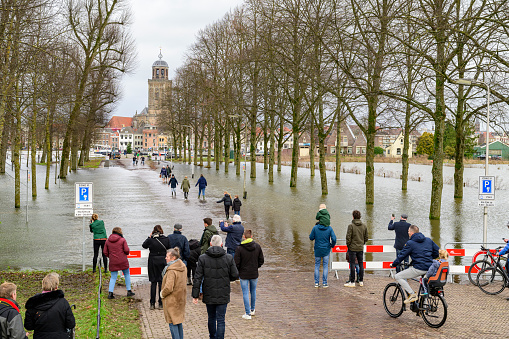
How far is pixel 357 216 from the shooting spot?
1183cm

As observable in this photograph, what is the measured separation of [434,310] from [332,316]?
1.81 meters

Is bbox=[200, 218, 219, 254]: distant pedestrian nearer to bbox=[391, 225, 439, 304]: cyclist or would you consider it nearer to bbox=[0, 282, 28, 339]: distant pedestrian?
bbox=[391, 225, 439, 304]: cyclist

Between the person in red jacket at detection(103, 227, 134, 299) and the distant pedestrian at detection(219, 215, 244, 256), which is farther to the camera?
the distant pedestrian at detection(219, 215, 244, 256)

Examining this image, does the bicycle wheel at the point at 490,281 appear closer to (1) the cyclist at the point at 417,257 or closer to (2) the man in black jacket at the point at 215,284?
(1) the cyclist at the point at 417,257

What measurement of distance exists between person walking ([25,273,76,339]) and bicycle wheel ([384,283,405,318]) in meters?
5.99

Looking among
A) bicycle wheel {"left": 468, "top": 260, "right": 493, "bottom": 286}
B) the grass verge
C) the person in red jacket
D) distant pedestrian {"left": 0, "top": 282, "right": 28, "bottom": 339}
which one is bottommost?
the grass verge

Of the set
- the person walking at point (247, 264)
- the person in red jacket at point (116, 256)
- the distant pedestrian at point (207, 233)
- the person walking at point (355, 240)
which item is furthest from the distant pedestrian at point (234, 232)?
the person walking at point (247, 264)

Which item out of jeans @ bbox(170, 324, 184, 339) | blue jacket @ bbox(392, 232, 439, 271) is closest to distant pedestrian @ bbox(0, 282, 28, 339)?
jeans @ bbox(170, 324, 184, 339)

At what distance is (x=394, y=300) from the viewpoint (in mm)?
9531

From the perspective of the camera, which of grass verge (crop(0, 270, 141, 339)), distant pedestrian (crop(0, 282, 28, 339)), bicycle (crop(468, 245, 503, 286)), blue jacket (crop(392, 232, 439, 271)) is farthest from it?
bicycle (crop(468, 245, 503, 286))

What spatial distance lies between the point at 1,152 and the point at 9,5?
43.8 metres

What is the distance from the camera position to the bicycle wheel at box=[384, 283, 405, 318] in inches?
371

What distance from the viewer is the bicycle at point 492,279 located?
11.5m

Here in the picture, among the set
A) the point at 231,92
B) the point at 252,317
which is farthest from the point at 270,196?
the point at 252,317
